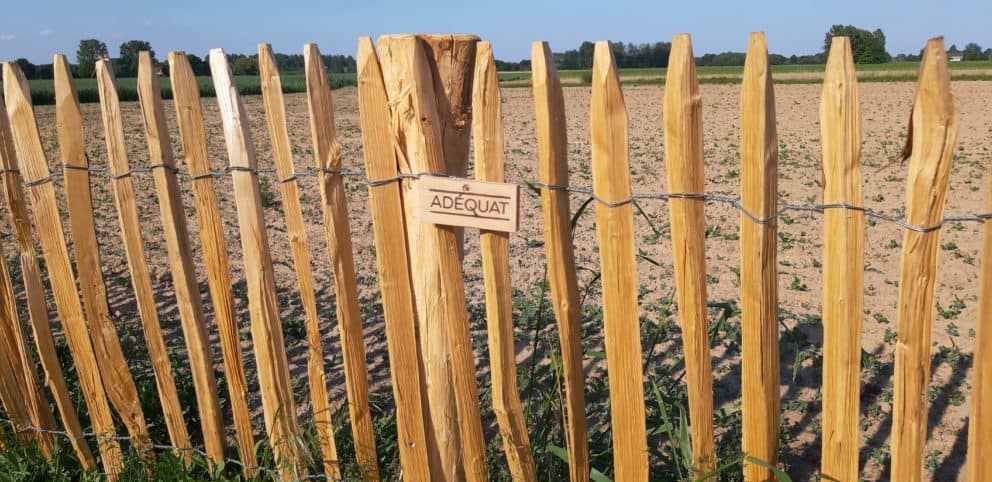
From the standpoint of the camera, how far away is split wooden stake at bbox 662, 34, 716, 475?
1903 mm

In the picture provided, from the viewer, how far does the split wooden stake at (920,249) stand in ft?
5.61

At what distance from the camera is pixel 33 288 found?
10.5 feet

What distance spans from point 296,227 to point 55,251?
119cm

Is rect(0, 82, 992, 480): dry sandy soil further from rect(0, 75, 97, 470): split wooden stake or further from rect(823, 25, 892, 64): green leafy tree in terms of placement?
rect(823, 25, 892, 64): green leafy tree

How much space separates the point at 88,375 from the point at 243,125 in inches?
53.7

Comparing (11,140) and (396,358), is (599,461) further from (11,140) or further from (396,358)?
(11,140)

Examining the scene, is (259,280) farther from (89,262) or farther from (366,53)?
(366,53)

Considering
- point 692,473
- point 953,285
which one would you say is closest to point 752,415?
point 692,473

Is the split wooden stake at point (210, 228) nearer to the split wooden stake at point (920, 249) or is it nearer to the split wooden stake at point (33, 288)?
the split wooden stake at point (33, 288)

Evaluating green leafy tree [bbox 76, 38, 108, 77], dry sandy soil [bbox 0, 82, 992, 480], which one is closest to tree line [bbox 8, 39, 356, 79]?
green leafy tree [bbox 76, 38, 108, 77]

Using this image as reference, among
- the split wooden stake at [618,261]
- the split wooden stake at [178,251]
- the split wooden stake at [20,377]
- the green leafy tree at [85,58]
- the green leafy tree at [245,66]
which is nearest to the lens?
the split wooden stake at [618,261]

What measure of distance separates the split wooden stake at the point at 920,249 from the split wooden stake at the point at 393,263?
52.8 inches

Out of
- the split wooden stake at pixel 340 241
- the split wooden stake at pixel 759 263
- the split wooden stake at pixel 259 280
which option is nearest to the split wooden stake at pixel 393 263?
the split wooden stake at pixel 340 241

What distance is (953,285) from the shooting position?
18.3ft
